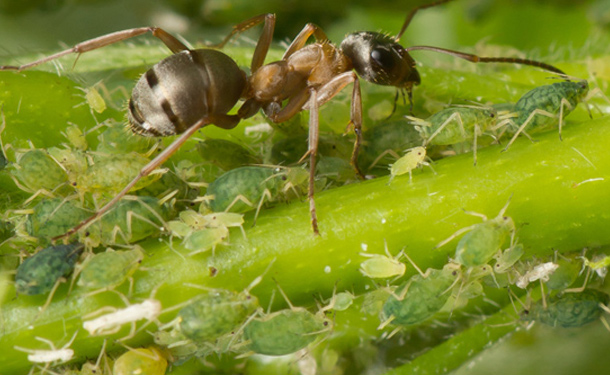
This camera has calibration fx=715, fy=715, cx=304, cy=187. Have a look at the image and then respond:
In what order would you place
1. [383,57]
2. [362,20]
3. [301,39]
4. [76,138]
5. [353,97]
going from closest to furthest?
1. [76,138]
2. [353,97]
3. [383,57]
4. [301,39]
5. [362,20]

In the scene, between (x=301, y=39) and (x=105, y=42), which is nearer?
(x=105, y=42)

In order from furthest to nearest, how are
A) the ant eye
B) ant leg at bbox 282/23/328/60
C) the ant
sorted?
ant leg at bbox 282/23/328/60, the ant eye, the ant

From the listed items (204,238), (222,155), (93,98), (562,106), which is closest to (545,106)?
(562,106)

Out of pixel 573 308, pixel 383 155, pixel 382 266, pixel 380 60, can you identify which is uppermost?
pixel 380 60

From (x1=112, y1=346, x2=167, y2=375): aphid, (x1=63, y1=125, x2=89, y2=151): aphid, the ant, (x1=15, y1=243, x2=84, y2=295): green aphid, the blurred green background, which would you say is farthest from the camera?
the blurred green background

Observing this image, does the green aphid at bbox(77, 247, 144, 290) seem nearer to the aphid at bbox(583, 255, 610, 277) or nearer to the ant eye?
the aphid at bbox(583, 255, 610, 277)

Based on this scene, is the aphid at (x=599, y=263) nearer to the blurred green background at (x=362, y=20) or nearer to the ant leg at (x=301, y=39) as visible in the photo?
the ant leg at (x=301, y=39)

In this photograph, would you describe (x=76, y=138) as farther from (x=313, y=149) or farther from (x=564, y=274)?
(x=564, y=274)

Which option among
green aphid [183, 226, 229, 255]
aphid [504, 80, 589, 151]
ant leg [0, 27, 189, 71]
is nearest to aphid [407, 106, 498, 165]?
aphid [504, 80, 589, 151]
